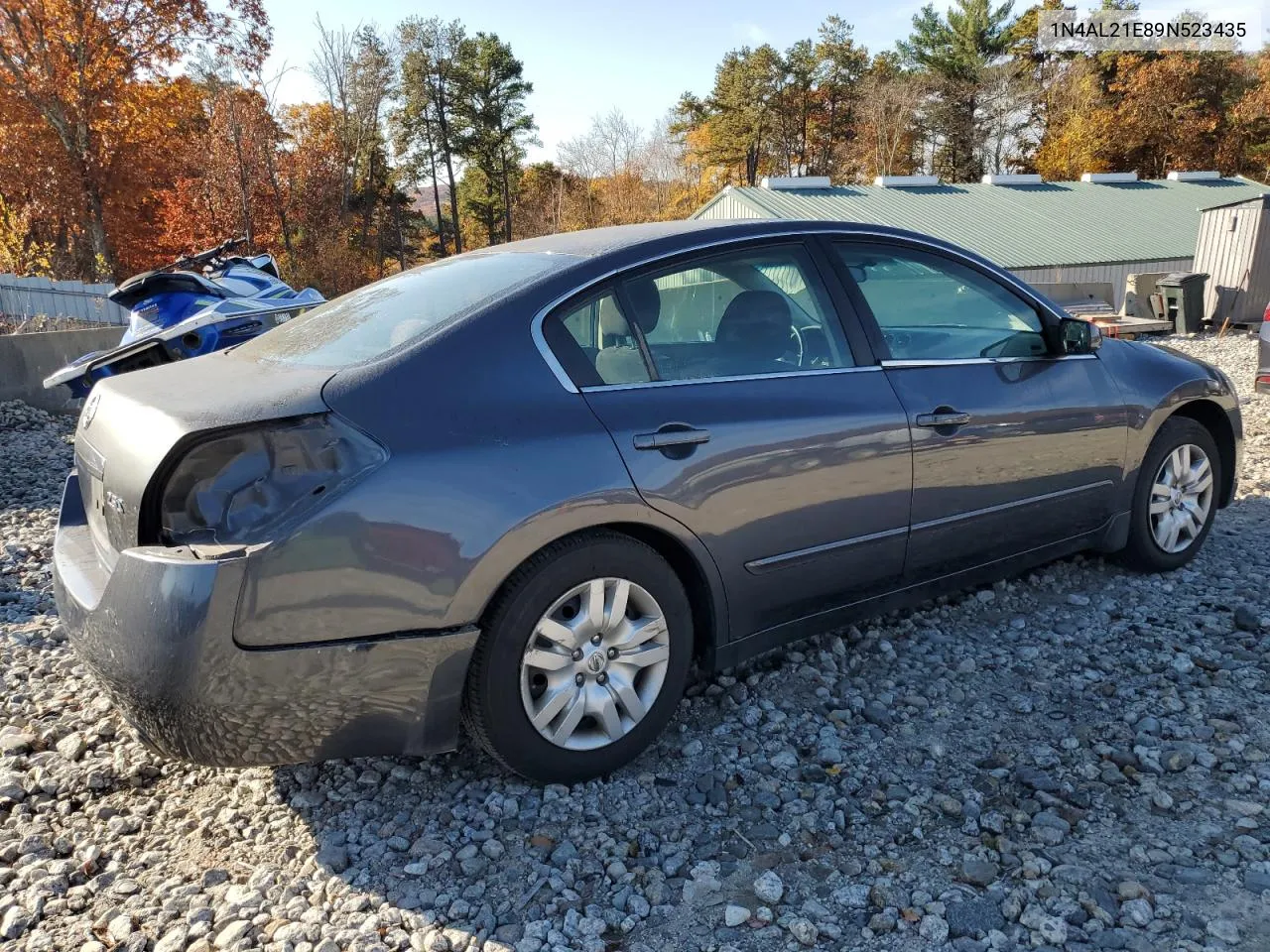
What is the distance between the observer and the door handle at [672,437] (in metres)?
2.71

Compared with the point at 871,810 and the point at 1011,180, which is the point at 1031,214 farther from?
the point at 871,810

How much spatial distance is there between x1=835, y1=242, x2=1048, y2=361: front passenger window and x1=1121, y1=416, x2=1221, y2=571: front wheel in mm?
903

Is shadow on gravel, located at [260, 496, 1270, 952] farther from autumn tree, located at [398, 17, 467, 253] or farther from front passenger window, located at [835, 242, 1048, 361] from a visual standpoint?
autumn tree, located at [398, 17, 467, 253]

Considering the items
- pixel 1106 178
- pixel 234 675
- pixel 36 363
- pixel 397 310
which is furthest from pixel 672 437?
pixel 1106 178

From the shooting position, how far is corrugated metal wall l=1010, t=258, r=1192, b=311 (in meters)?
23.8

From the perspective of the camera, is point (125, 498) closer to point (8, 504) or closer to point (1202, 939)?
point (1202, 939)

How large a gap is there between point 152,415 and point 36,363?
8746 millimetres

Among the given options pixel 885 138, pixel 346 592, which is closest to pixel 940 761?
pixel 346 592

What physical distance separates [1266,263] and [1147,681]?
17.1m

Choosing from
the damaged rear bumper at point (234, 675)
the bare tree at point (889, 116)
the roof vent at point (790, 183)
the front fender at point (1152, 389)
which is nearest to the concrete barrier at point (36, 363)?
the damaged rear bumper at point (234, 675)

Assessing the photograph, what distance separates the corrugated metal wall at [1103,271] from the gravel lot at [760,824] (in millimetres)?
22035

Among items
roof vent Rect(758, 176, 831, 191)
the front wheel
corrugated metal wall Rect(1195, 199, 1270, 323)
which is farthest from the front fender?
roof vent Rect(758, 176, 831, 191)

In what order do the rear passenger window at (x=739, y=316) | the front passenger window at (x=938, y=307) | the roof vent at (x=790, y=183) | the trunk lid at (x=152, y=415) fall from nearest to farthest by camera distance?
1. the trunk lid at (x=152, y=415)
2. the rear passenger window at (x=739, y=316)
3. the front passenger window at (x=938, y=307)
4. the roof vent at (x=790, y=183)

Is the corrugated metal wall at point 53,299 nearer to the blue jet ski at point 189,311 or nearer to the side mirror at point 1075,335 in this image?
the blue jet ski at point 189,311
